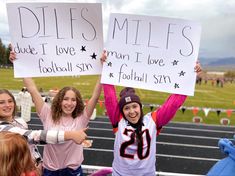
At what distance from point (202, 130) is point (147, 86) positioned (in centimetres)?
990

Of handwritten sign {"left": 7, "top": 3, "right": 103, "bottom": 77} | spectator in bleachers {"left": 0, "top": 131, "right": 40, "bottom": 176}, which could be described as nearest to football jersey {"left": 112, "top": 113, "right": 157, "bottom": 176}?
handwritten sign {"left": 7, "top": 3, "right": 103, "bottom": 77}

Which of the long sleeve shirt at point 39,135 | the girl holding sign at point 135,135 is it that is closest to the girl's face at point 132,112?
the girl holding sign at point 135,135

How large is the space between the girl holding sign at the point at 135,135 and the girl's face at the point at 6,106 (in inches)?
38.0

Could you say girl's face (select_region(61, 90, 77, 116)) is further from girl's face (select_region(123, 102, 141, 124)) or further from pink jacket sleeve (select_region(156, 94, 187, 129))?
pink jacket sleeve (select_region(156, 94, 187, 129))

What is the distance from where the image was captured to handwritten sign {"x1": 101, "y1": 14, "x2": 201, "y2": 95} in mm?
3312

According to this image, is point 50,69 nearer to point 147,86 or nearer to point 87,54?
point 87,54

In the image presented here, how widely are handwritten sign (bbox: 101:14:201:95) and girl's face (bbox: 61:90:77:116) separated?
373mm

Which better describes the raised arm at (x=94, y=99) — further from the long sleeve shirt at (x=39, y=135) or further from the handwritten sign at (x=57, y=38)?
the long sleeve shirt at (x=39, y=135)

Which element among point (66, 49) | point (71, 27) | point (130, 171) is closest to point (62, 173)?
point (130, 171)

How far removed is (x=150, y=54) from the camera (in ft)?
11.1

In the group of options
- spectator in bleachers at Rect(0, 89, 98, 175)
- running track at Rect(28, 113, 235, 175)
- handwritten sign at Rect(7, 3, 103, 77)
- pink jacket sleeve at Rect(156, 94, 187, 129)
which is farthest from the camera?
running track at Rect(28, 113, 235, 175)

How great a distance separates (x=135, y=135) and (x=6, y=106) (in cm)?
124

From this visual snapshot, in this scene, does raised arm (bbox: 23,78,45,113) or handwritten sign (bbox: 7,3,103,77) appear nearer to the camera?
raised arm (bbox: 23,78,45,113)

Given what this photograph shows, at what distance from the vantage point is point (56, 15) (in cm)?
345
